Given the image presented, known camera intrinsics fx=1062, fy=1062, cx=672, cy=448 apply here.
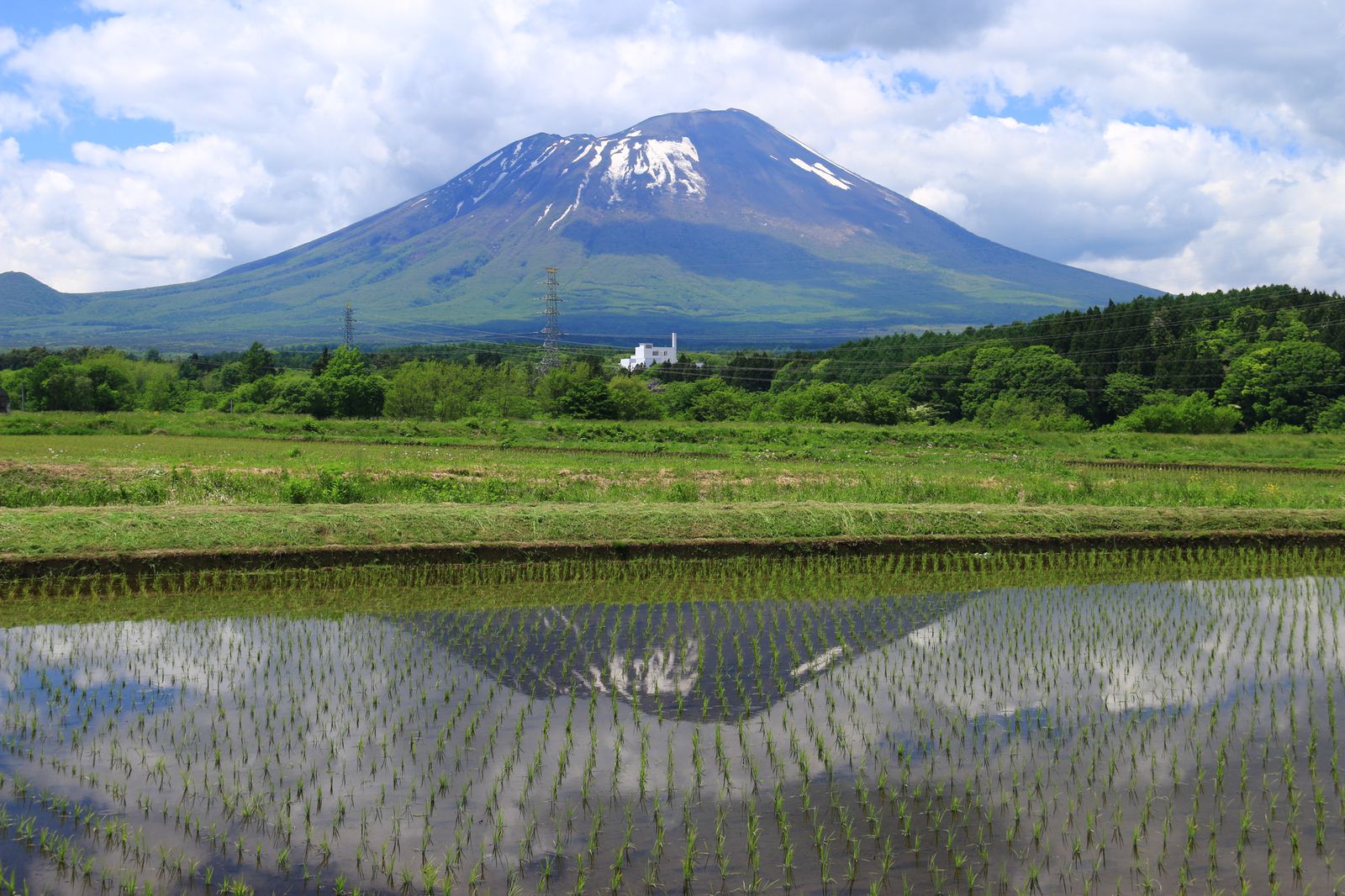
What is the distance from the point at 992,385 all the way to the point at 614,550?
4586cm

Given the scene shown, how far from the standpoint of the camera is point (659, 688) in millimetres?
7492

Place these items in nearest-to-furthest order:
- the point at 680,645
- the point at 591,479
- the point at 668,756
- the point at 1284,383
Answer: the point at 668,756, the point at 680,645, the point at 591,479, the point at 1284,383

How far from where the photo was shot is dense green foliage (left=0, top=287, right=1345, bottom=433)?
4653 cm

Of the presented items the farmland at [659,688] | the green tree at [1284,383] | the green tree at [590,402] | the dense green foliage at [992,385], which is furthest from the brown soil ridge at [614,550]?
the green tree at [1284,383]

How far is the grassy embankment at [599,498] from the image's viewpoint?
→ 1227 centimetres

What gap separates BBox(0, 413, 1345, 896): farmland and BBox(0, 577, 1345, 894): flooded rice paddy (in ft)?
0.09

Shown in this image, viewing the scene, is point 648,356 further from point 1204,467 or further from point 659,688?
point 659,688

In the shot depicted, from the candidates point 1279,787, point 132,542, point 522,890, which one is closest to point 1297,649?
point 1279,787

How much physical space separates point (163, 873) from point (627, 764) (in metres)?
2.41

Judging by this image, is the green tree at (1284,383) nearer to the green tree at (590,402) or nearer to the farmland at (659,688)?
the green tree at (590,402)

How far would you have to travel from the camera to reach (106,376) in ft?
196

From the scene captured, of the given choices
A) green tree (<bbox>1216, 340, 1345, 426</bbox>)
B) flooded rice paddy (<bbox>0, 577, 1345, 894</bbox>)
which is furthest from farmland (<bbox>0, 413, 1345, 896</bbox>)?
green tree (<bbox>1216, 340, 1345, 426</bbox>)

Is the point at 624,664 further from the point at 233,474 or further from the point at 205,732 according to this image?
the point at 233,474

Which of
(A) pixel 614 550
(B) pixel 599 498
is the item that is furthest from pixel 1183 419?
(A) pixel 614 550
